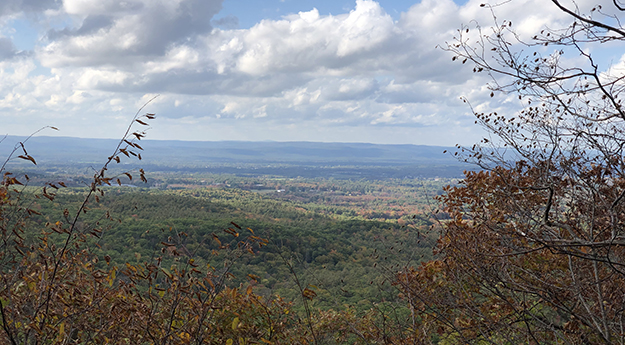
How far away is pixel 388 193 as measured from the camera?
12469 cm

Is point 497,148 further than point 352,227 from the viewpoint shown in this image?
No

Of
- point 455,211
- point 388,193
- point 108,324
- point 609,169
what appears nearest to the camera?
point 108,324

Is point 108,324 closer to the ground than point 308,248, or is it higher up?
higher up

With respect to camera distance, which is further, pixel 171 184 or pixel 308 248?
pixel 171 184

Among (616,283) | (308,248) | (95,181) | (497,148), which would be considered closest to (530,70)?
(497,148)

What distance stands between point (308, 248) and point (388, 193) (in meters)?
89.5

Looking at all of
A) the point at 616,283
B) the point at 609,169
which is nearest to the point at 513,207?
the point at 609,169

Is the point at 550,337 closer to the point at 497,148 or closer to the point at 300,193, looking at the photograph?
the point at 497,148

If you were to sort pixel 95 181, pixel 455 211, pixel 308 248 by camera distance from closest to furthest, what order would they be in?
pixel 95 181, pixel 455 211, pixel 308 248

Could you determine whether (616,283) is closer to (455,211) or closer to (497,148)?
(497,148)

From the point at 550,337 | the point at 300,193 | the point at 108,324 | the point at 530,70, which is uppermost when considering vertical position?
the point at 530,70

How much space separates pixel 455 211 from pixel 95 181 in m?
7.18

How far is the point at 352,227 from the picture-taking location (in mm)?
51906

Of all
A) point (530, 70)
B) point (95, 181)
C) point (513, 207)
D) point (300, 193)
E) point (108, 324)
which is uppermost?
point (530, 70)
